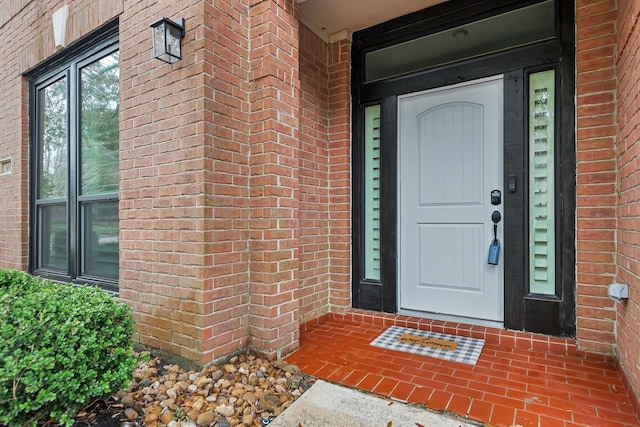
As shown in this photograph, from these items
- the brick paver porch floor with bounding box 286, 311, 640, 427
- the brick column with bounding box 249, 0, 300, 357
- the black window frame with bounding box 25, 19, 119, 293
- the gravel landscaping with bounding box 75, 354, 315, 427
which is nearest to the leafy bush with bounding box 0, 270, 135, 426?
the gravel landscaping with bounding box 75, 354, 315, 427

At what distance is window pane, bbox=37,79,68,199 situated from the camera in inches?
135

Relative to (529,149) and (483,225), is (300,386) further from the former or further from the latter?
(529,149)

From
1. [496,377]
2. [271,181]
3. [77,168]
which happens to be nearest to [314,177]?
[271,181]

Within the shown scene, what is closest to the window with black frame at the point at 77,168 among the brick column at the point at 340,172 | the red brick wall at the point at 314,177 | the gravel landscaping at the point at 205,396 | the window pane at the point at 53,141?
the window pane at the point at 53,141

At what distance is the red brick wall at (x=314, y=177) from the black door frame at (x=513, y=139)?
0.41 metres

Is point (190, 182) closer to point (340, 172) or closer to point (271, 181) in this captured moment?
point (271, 181)

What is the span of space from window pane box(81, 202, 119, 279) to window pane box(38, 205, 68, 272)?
0.43 meters

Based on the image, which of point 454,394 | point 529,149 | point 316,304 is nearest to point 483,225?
point 529,149

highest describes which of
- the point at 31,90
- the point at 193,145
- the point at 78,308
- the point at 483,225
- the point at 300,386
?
the point at 31,90

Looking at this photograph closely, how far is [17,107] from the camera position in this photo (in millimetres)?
3740

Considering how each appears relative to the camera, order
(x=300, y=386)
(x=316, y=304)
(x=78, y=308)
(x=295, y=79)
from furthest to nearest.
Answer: (x=316, y=304) → (x=295, y=79) → (x=300, y=386) → (x=78, y=308)

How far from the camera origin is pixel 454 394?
1794mm

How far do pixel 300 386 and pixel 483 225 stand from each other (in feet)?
5.89

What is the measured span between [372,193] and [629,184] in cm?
179
